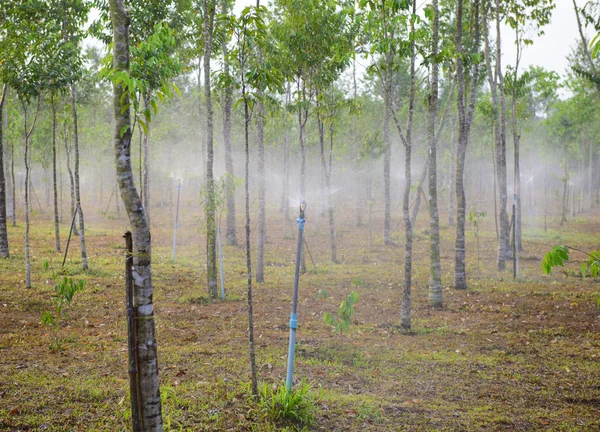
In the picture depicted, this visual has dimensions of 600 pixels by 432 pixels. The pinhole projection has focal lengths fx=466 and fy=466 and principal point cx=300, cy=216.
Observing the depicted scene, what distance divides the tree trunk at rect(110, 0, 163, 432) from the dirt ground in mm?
1281

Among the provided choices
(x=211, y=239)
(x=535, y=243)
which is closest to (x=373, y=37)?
(x=211, y=239)

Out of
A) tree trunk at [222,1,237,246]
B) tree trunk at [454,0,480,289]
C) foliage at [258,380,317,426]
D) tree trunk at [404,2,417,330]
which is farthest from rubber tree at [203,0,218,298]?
tree trunk at [454,0,480,289]

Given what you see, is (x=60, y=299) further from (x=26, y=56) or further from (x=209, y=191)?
(x=26, y=56)

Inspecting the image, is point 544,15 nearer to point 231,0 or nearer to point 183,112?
point 231,0

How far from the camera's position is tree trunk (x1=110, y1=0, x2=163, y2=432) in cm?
366

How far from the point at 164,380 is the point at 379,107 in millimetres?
34102

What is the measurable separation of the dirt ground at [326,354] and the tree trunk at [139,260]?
1.28 m

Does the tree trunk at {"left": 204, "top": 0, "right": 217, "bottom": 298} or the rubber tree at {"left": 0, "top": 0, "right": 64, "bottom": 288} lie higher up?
the rubber tree at {"left": 0, "top": 0, "right": 64, "bottom": 288}

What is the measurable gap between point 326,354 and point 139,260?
15.7 feet

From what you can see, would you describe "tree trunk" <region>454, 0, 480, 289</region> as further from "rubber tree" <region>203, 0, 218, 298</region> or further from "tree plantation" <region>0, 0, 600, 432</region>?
"rubber tree" <region>203, 0, 218, 298</region>

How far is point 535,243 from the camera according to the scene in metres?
23.0

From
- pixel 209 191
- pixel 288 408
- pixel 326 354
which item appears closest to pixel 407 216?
pixel 326 354

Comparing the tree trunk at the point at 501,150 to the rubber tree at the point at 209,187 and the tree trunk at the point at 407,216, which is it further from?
the rubber tree at the point at 209,187

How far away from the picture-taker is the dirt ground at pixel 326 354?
17.3 feet
